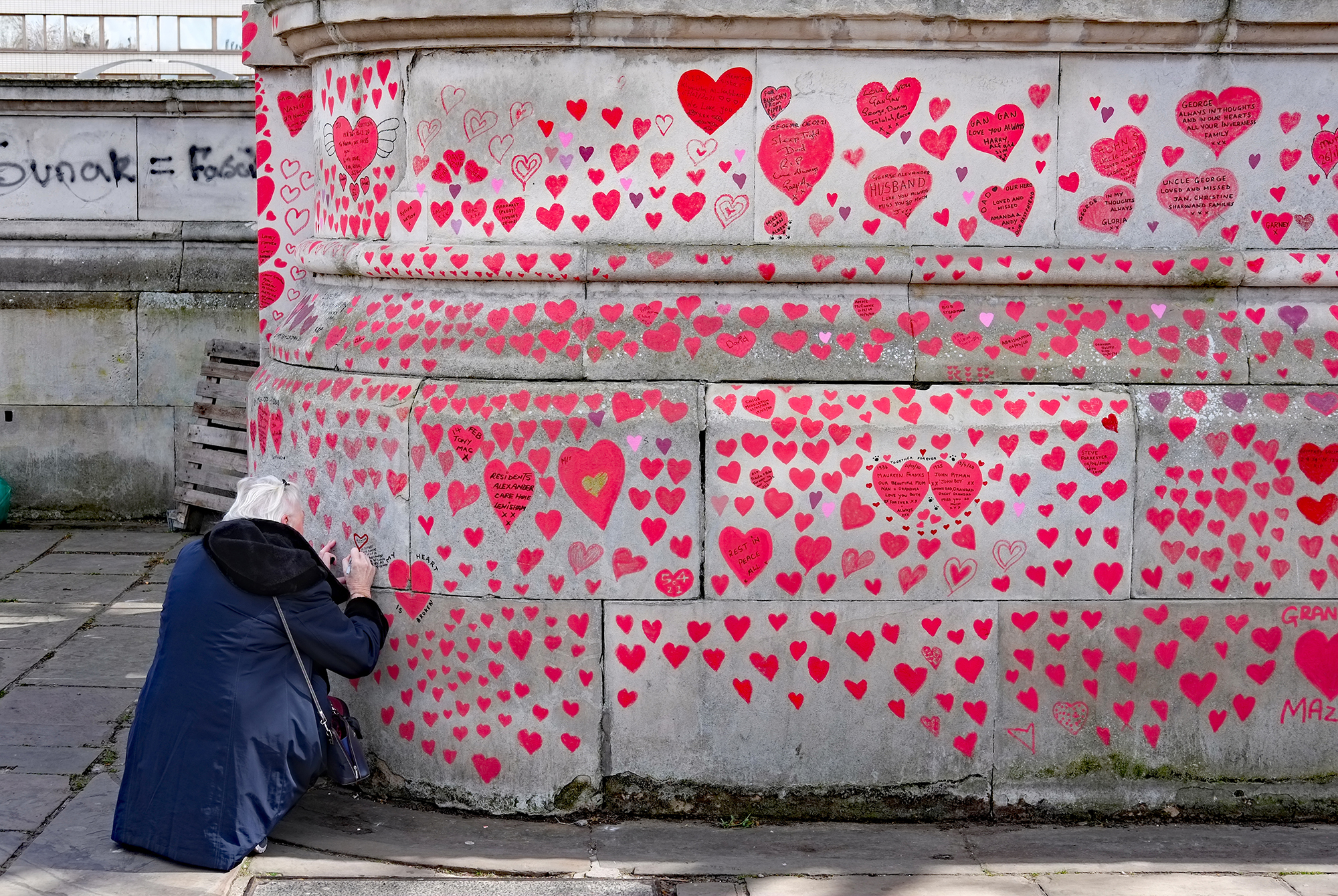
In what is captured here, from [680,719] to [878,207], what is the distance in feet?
5.66

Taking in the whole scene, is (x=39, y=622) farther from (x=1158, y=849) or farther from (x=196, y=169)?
(x=1158, y=849)

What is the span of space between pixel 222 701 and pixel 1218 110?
3536 mm

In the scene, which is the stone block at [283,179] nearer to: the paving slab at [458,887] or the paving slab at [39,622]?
the paving slab at [39,622]

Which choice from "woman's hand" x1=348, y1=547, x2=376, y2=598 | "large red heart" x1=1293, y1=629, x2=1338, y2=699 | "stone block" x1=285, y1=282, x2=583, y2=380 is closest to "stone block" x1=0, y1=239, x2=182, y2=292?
"stone block" x1=285, y1=282, x2=583, y2=380

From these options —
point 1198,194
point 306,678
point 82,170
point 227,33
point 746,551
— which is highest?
point 227,33

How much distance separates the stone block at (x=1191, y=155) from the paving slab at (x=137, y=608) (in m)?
4.43

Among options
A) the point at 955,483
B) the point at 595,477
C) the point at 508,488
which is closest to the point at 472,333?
the point at 508,488

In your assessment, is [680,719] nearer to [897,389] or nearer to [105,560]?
[897,389]

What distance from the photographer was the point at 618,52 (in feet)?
14.5

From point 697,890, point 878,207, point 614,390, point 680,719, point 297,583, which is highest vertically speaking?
point 878,207

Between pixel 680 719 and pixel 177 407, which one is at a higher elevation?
pixel 177 407

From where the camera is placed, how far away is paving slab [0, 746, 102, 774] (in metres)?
4.82

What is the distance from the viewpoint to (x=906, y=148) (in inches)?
177

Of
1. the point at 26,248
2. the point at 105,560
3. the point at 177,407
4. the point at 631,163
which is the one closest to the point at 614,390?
the point at 631,163
